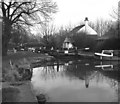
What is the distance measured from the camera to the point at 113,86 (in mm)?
10609

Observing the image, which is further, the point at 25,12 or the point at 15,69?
the point at 25,12

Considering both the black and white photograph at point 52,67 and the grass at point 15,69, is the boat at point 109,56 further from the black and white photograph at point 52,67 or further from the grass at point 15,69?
the grass at point 15,69

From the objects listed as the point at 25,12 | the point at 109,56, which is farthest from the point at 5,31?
the point at 109,56

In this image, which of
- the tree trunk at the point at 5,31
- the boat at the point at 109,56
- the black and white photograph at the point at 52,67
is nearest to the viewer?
the black and white photograph at the point at 52,67

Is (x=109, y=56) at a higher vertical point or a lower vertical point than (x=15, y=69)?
higher

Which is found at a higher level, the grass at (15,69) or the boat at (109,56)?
the boat at (109,56)

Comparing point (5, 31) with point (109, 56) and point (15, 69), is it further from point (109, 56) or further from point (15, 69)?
point (109, 56)

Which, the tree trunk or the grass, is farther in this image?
the tree trunk

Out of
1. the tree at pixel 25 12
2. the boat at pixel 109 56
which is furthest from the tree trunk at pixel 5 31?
the boat at pixel 109 56

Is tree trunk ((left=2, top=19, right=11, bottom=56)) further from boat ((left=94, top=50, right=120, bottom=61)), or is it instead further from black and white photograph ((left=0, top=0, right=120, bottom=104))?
boat ((left=94, top=50, right=120, bottom=61))

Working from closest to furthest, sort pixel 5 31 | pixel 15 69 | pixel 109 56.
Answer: pixel 15 69, pixel 5 31, pixel 109 56

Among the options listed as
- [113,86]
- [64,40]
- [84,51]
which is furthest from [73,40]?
[113,86]

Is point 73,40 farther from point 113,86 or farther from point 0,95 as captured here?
point 0,95

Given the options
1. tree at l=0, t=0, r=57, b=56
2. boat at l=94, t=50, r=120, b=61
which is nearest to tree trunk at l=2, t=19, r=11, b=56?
tree at l=0, t=0, r=57, b=56
